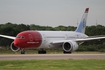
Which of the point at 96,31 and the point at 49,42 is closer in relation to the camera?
the point at 49,42

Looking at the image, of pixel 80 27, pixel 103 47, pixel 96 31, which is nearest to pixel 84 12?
pixel 80 27

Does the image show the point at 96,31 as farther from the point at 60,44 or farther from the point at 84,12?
the point at 60,44

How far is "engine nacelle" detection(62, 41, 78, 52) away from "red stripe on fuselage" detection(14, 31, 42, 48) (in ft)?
14.2

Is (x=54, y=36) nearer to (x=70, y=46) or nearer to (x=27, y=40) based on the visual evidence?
(x=70, y=46)

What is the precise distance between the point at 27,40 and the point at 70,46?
672 cm

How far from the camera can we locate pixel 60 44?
6288 centimetres

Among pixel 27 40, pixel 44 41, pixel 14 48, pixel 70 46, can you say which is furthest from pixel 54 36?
pixel 27 40

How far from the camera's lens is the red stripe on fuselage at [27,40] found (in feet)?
187

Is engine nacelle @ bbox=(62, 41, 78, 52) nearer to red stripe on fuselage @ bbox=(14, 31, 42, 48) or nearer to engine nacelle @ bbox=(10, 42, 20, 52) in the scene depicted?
red stripe on fuselage @ bbox=(14, 31, 42, 48)

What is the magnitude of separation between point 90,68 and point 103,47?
53564 millimetres

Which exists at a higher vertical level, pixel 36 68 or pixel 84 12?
pixel 84 12

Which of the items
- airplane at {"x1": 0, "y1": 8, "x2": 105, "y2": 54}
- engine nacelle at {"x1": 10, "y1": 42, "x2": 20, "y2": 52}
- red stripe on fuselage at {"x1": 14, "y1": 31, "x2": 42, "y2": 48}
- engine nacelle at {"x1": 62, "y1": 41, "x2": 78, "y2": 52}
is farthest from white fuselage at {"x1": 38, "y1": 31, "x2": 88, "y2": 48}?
engine nacelle at {"x1": 10, "y1": 42, "x2": 20, "y2": 52}

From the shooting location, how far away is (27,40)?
57281mm

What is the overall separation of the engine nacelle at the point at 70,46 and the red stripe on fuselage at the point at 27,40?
4.32 m
